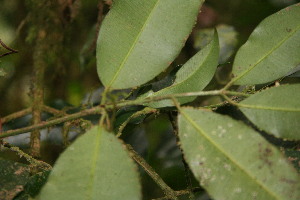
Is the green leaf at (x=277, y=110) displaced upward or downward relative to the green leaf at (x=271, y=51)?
downward

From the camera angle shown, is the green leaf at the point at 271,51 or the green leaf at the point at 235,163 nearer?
the green leaf at the point at 235,163

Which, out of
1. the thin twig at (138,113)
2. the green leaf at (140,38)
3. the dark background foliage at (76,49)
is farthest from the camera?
the dark background foliage at (76,49)

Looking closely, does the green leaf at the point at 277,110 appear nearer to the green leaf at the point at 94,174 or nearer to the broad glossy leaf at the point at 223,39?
the green leaf at the point at 94,174

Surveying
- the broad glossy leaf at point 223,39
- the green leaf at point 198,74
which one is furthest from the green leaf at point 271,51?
the broad glossy leaf at point 223,39

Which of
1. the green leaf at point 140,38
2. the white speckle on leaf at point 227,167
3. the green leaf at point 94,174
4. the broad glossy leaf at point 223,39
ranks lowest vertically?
the white speckle on leaf at point 227,167

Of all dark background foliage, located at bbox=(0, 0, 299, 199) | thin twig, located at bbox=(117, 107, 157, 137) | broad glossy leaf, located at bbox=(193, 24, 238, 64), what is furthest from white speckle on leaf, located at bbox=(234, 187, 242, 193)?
broad glossy leaf, located at bbox=(193, 24, 238, 64)

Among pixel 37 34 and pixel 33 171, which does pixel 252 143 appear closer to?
pixel 33 171

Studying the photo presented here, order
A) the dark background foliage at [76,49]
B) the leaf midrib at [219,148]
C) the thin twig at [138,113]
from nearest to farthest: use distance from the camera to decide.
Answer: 1. the leaf midrib at [219,148]
2. the thin twig at [138,113]
3. the dark background foliage at [76,49]
